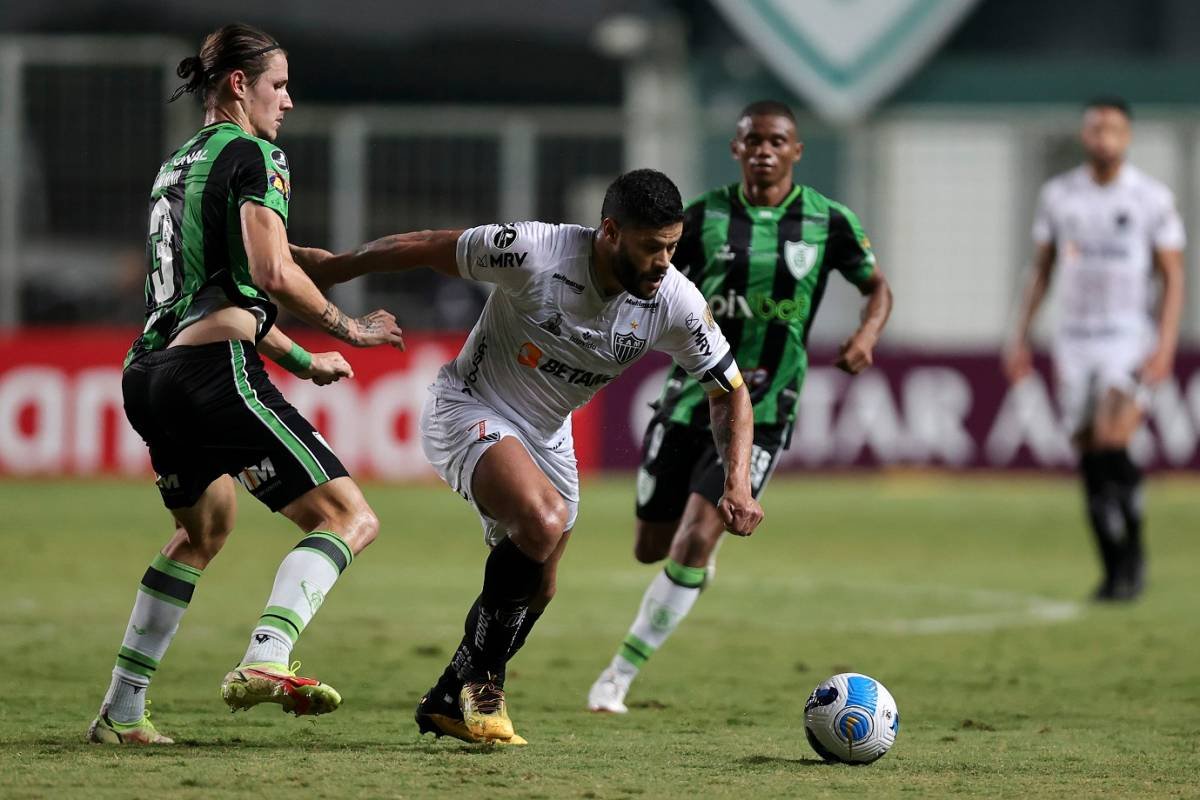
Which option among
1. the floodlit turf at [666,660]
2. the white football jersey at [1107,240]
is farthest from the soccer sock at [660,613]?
the white football jersey at [1107,240]

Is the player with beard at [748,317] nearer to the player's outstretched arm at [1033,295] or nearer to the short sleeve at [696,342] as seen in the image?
the short sleeve at [696,342]

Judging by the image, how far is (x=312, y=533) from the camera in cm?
626

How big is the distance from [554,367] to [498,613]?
0.87m

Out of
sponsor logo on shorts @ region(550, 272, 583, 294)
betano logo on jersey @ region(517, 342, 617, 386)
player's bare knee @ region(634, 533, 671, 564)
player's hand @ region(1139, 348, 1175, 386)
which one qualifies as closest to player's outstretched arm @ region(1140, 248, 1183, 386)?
player's hand @ region(1139, 348, 1175, 386)

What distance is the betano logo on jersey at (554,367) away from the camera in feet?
22.4

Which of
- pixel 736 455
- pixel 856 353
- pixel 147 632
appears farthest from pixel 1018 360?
pixel 147 632

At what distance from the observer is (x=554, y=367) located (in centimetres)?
684

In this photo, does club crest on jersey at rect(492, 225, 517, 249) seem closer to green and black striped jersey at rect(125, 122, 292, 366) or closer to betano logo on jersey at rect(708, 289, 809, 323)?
green and black striped jersey at rect(125, 122, 292, 366)

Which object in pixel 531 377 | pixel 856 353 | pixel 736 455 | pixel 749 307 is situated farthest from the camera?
pixel 749 307

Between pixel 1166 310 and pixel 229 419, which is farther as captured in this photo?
pixel 1166 310

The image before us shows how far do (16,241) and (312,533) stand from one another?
552 inches

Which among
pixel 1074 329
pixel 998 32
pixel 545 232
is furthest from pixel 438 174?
pixel 545 232

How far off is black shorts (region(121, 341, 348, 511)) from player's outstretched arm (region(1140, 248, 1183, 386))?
691cm

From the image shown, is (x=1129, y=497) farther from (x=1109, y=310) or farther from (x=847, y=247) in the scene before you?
(x=847, y=247)
